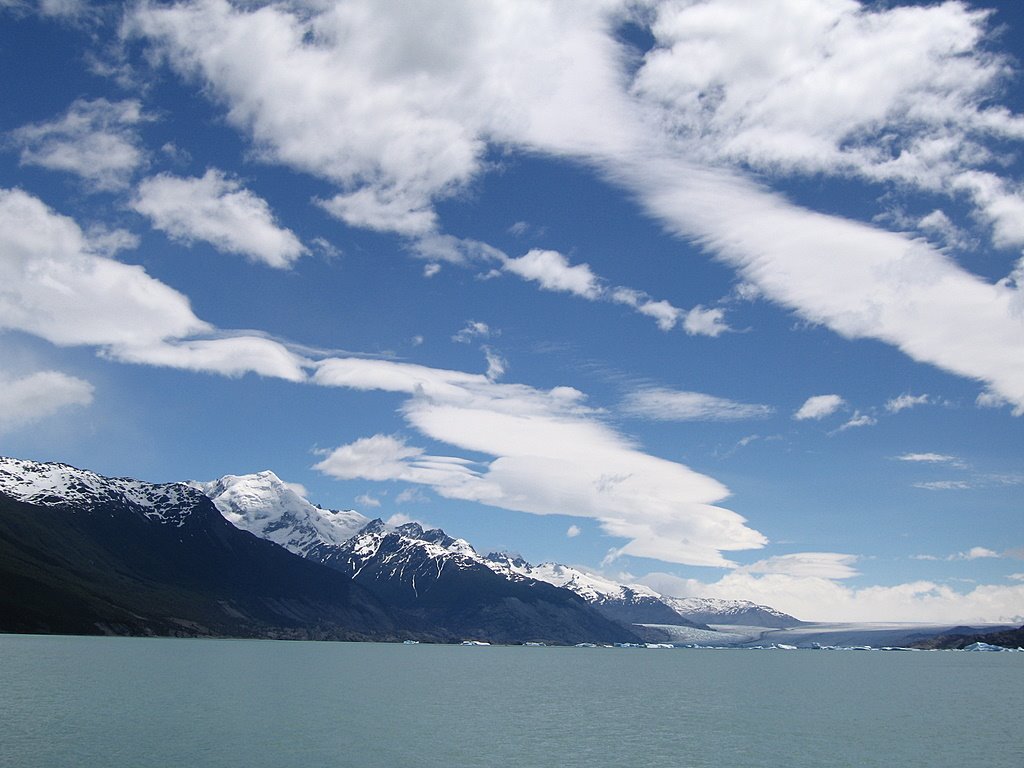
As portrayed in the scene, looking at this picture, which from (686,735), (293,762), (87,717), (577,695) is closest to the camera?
(293,762)

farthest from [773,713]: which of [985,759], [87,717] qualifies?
[87,717]

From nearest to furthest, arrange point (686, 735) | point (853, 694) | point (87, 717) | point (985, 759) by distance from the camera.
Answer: point (985, 759), point (87, 717), point (686, 735), point (853, 694)

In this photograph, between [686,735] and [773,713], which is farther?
[773,713]

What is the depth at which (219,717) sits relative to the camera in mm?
100500

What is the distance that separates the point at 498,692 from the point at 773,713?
5563 centimetres

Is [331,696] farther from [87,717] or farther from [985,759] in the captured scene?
[985,759]

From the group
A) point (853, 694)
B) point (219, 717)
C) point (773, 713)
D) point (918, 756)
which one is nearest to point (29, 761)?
point (219, 717)

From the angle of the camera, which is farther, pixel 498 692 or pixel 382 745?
pixel 498 692

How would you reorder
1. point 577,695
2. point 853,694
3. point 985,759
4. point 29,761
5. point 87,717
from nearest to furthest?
point 29,761 → point 985,759 → point 87,717 → point 577,695 → point 853,694

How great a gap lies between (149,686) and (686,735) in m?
90.2

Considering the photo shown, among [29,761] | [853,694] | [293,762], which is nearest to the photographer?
[29,761]

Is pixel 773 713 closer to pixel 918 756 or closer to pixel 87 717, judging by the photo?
pixel 918 756

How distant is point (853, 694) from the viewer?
181 meters

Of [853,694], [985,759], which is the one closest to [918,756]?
[985,759]
